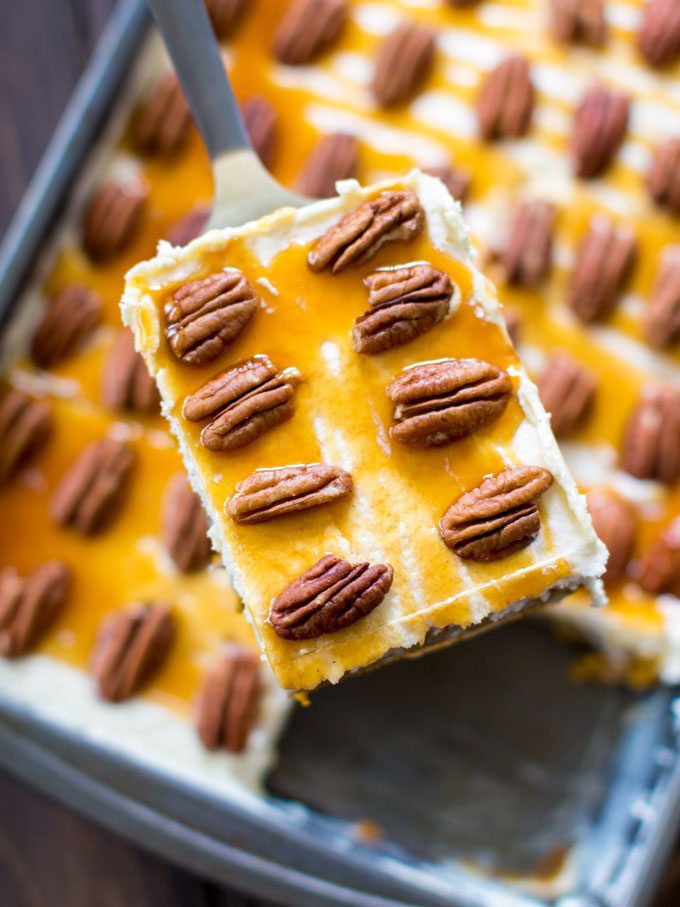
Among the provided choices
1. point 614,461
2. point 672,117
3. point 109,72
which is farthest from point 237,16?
point 614,461

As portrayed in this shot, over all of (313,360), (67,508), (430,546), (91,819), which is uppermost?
(313,360)

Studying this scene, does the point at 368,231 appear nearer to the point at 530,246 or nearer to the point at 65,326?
the point at 530,246

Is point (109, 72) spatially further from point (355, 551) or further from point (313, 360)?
point (355, 551)

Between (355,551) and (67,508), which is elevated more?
(355,551)

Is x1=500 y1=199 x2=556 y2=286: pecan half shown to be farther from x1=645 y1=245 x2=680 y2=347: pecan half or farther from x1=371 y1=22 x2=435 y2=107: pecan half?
x1=371 y1=22 x2=435 y2=107: pecan half

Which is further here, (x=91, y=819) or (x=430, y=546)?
(x=91, y=819)

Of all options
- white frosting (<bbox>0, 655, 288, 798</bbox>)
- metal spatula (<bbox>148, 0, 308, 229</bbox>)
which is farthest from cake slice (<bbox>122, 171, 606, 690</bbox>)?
white frosting (<bbox>0, 655, 288, 798</bbox>)

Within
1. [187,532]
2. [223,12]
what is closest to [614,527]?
[187,532]

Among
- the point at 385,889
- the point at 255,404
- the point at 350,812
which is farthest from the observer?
the point at 350,812
